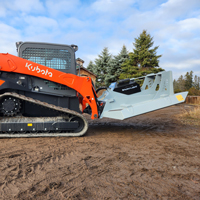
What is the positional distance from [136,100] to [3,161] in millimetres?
4243

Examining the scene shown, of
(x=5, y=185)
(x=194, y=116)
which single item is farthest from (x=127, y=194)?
(x=194, y=116)

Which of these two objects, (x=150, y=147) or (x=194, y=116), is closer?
(x=150, y=147)

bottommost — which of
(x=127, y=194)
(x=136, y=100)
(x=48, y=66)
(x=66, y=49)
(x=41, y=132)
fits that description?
(x=127, y=194)

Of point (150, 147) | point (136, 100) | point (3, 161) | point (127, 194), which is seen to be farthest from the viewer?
point (136, 100)

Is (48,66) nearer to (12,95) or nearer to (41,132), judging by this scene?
(12,95)

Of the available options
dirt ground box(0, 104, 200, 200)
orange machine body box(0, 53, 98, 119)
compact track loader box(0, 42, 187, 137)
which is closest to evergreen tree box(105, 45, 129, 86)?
compact track loader box(0, 42, 187, 137)

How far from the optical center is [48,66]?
4.96 metres

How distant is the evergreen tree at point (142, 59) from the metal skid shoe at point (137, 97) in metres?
18.8

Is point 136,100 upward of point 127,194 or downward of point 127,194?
upward

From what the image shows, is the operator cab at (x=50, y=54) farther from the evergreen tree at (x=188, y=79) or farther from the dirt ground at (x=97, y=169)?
the evergreen tree at (x=188, y=79)

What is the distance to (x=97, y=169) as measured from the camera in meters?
2.77

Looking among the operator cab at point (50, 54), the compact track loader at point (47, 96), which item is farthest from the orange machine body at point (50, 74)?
the operator cab at point (50, 54)

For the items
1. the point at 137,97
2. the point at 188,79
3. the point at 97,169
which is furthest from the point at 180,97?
the point at 188,79

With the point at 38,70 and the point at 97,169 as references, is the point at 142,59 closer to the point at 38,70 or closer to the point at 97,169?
the point at 38,70
